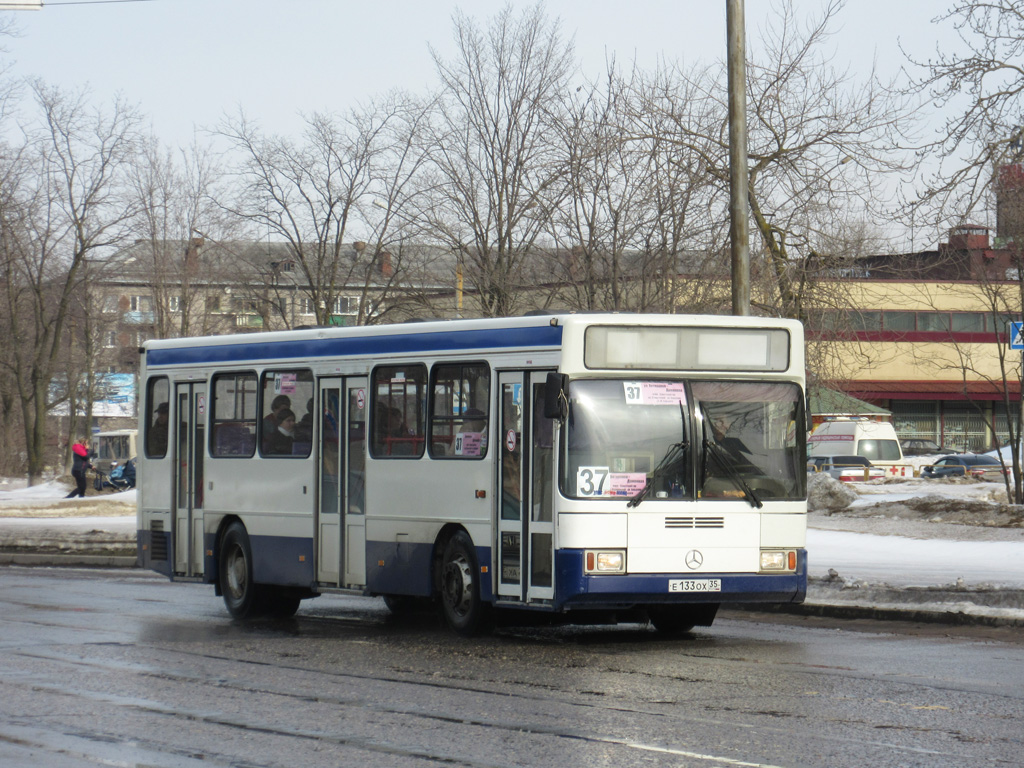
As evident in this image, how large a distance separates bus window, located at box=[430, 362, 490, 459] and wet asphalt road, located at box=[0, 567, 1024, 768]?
63.1 inches

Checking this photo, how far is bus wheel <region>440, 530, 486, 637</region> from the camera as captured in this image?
12.2m

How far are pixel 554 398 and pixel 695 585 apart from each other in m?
1.85

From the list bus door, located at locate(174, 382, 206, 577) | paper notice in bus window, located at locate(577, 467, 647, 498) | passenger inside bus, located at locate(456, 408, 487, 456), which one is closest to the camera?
paper notice in bus window, located at locate(577, 467, 647, 498)

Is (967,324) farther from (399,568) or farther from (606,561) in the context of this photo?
(606,561)

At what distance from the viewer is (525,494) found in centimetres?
1178

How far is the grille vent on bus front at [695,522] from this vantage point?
37.8 ft

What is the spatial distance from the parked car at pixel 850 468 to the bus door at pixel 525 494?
30201 mm

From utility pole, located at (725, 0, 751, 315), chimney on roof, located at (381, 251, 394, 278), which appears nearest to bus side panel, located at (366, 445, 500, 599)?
utility pole, located at (725, 0, 751, 315)

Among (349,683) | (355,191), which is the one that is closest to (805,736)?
(349,683)

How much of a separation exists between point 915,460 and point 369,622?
4784cm

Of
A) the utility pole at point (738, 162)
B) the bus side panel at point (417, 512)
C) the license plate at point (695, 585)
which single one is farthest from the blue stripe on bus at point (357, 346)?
the utility pole at point (738, 162)

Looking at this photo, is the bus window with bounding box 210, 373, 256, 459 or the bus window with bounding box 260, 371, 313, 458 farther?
the bus window with bounding box 210, 373, 256, 459

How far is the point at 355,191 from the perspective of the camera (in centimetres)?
3262

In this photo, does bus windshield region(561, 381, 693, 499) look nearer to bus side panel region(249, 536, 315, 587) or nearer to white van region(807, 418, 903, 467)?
bus side panel region(249, 536, 315, 587)
